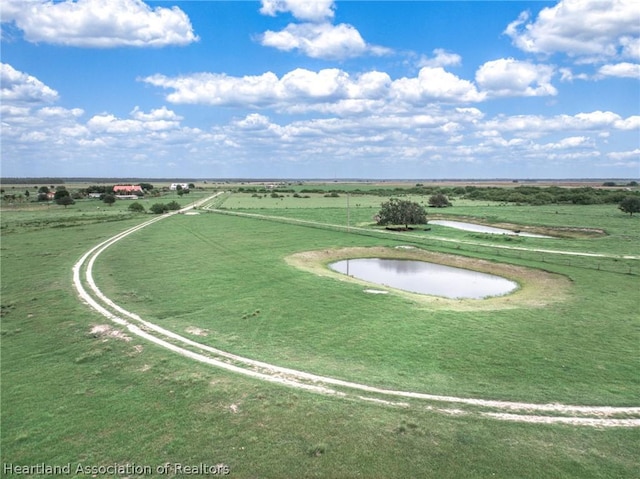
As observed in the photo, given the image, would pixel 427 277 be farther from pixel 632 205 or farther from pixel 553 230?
pixel 632 205

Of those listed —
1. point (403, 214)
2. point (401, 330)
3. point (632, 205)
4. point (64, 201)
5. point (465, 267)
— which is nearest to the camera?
point (401, 330)

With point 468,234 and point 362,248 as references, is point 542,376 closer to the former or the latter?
point 362,248

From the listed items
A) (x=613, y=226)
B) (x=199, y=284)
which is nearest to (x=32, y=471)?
(x=199, y=284)

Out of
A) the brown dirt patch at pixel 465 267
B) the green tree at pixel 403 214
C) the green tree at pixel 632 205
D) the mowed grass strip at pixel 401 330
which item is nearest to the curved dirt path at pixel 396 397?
the mowed grass strip at pixel 401 330

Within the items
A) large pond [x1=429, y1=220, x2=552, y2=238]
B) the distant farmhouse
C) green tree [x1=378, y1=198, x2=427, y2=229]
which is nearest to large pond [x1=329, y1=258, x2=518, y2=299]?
green tree [x1=378, y1=198, x2=427, y2=229]

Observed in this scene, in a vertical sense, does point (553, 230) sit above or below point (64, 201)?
below

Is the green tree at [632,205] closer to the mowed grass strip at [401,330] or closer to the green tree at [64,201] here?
the mowed grass strip at [401,330]

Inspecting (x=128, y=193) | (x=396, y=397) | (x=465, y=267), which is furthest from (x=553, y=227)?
(x=128, y=193)
